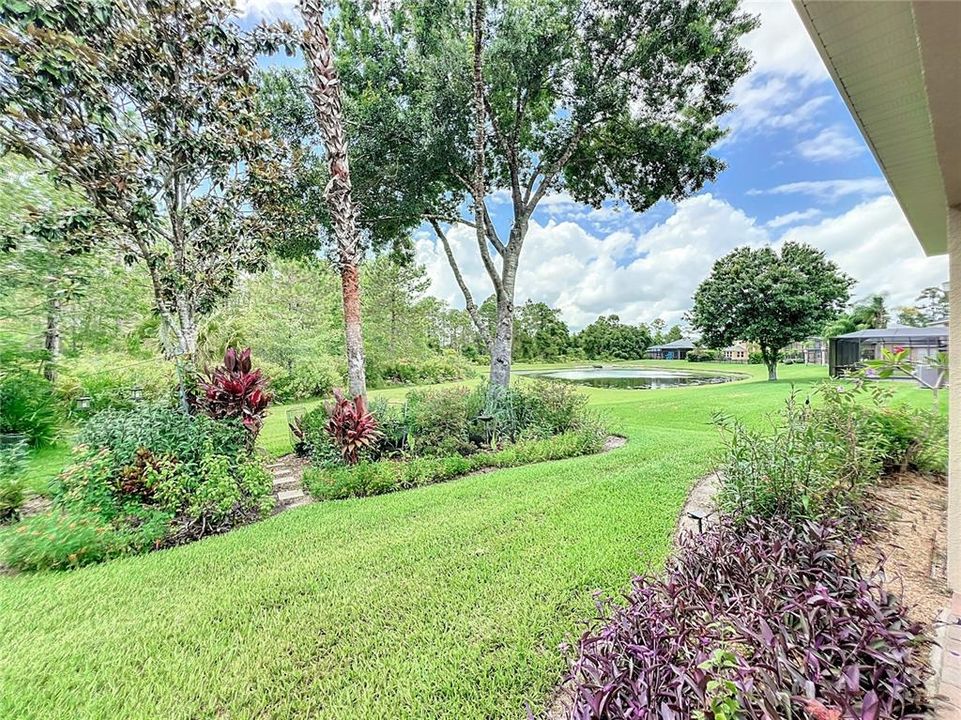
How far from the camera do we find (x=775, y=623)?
1.53 m

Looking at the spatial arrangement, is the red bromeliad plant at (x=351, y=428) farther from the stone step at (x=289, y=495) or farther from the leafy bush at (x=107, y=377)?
the leafy bush at (x=107, y=377)

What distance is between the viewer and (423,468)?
5.25 meters

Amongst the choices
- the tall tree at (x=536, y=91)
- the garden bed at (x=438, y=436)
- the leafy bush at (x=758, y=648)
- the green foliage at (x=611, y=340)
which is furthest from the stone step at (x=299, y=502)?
the green foliage at (x=611, y=340)

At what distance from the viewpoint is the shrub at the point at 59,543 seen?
10.4 feet

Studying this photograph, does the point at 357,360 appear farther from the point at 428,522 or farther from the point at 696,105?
the point at 696,105

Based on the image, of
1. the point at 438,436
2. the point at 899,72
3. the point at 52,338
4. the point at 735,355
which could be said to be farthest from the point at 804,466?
the point at 735,355

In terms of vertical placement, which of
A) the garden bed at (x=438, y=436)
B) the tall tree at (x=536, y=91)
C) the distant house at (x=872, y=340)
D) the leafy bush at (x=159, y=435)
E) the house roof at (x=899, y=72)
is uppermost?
the tall tree at (x=536, y=91)

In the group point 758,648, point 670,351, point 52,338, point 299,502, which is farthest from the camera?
point 670,351

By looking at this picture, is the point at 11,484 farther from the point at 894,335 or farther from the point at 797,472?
the point at 894,335

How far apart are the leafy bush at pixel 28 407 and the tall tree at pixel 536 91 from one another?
23.1 ft

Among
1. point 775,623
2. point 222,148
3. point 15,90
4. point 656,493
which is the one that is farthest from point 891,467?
point 15,90

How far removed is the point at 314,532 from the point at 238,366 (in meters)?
2.66

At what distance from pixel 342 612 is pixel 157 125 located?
6300mm

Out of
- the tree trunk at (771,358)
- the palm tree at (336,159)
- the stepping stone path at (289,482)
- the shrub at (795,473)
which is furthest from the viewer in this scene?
the tree trunk at (771,358)
